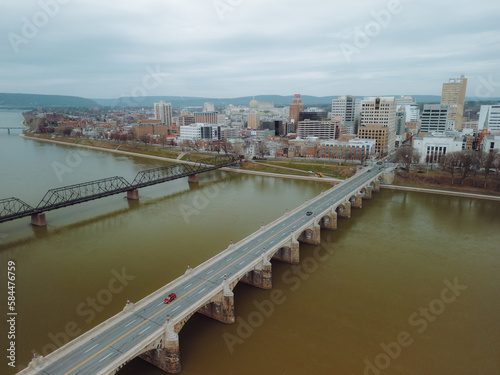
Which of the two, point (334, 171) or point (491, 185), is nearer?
point (491, 185)

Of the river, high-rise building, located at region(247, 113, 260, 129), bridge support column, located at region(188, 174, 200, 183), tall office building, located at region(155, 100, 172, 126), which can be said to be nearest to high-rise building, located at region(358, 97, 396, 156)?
the river

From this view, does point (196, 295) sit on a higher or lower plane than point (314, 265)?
higher

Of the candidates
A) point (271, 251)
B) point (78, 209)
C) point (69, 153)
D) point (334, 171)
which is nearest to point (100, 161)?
point (69, 153)

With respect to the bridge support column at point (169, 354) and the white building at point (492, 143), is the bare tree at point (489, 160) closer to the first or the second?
the white building at point (492, 143)

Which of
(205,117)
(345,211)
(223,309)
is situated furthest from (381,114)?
(205,117)

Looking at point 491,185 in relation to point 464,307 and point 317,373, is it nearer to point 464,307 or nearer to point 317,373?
point 464,307

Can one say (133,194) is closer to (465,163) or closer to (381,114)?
(465,163)
